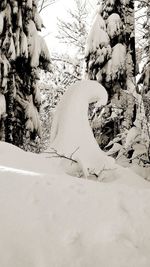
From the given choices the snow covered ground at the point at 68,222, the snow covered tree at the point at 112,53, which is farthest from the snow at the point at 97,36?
the snow covered ground at the point at 68,222

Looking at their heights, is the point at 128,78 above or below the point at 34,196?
above

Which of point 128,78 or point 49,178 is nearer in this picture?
point 49,178

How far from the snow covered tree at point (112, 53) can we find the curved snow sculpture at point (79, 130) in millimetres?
5665

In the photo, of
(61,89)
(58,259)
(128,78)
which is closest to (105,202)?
(58,259)

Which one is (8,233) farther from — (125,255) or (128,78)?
(128,78)

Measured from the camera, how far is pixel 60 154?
22.2 feet

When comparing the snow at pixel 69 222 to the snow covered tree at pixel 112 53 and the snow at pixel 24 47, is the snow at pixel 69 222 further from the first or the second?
the snow covered tree at pixel 112 53

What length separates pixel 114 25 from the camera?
45.3 ft

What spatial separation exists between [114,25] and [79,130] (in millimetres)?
7684

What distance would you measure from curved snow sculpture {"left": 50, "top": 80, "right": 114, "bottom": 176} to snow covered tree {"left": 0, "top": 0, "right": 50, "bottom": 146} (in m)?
4.18

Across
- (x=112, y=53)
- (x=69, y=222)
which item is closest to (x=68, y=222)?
(x=69, y=222)

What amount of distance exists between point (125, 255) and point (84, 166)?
2.62 m

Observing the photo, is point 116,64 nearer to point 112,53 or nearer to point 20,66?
point 112,53

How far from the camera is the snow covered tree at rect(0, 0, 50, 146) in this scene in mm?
11891
